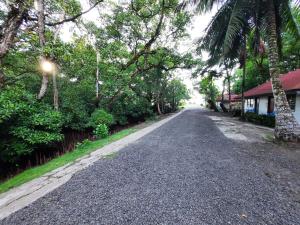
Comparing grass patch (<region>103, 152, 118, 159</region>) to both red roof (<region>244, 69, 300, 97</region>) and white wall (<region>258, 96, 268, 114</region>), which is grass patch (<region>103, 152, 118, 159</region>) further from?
white wall (<region>258, 96, 268, 114</region>)

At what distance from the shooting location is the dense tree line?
602 cm

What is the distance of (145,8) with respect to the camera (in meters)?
11.9

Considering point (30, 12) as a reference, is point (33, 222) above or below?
below

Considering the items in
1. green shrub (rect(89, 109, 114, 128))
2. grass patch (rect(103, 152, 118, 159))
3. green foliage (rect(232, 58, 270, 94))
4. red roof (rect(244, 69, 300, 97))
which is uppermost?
green foliage (rect(232, 58, 270, 94))

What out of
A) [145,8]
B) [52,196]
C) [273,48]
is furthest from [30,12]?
[273,48]

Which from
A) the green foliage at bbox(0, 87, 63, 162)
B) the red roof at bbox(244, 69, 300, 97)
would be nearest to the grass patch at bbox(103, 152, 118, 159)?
the green foliage at bbox(0, 87, 63, 162)

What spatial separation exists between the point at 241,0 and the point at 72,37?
10292 mm

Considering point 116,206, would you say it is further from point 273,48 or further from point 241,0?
point 241,0

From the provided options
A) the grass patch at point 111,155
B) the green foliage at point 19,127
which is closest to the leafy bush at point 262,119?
the grass patch at point 111,155

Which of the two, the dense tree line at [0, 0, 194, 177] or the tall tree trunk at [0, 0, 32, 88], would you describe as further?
the tall tree trunk at [0, 0, 32, 88]

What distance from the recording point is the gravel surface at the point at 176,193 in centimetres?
232

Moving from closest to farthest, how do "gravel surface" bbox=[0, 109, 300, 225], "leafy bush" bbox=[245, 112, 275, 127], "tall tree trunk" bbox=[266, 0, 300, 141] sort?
1. "gravel surface" bbox=[0, 109, 300, 225]
2. "tall tree trunk" bbox=[266, 0, 300, 141]
3. "leafy bush" bbox=[245, 112, 275, 127]

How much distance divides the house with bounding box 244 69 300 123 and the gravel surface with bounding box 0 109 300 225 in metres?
7.95

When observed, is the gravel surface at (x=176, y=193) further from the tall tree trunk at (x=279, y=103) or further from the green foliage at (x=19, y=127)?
the green foliage at (x=19, y=127)
